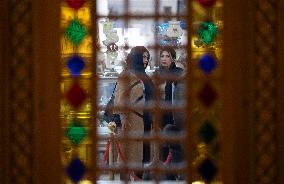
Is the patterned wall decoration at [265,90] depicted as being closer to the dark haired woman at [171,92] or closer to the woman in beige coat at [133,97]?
the dark haired woman at [171,92]

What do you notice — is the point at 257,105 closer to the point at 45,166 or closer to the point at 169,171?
the point at 169,171

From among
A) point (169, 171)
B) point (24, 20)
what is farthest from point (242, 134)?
point (24, 20)

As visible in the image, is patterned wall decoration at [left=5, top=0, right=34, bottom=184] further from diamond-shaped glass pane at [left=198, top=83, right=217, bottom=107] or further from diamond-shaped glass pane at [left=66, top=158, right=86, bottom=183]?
diamond-shaped glass pane at [left=198, top=83, right=217, bottom=107]

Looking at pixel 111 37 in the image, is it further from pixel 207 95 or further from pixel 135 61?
pixel 207 95

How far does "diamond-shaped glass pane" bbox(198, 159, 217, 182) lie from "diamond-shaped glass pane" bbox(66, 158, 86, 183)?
603 mm

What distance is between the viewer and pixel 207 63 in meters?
3.04

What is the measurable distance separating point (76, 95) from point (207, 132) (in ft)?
2.26

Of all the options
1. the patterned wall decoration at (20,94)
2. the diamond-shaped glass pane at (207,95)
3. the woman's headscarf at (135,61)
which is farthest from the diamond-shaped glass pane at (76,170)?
the diamond-shaped glass pane at (207,95)

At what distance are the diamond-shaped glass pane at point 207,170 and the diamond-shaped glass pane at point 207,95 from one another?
0.97 ft

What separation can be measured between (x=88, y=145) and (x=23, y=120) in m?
0.37

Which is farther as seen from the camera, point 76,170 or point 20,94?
point 76,170

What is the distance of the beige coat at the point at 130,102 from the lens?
311 centimetres

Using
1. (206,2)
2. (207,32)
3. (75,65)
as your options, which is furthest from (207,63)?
(75,65)

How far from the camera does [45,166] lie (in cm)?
305
